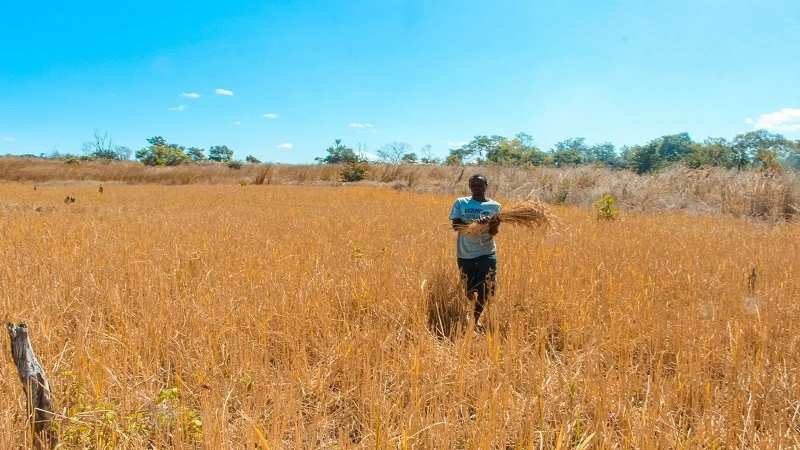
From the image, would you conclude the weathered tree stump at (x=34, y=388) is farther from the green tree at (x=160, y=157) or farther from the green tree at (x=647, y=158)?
the green tree at (x=647, y=158)

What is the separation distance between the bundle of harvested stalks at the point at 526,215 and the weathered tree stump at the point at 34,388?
8.93 feet

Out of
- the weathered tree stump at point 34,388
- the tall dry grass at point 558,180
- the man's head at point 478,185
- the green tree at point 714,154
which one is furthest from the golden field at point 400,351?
the green tree at point 714,154

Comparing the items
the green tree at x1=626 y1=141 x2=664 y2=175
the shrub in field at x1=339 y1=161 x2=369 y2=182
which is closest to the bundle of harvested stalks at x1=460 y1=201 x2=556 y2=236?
the shrub in field at x1=339 y1=161 x2=369 y2=182

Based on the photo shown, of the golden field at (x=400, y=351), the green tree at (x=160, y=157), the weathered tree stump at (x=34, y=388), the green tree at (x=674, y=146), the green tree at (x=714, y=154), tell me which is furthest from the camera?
the green tree at (x=674, y=146)

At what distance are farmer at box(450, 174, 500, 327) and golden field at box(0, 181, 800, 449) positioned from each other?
24cm

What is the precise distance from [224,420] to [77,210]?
12.3 metres

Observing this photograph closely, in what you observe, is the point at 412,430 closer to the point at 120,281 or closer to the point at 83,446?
the point at 83,446

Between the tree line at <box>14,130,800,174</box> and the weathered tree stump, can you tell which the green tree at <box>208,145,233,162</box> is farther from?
the weathered tree stump

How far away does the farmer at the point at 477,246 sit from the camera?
3436 millimetres

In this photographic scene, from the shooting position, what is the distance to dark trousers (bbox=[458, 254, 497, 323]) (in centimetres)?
345

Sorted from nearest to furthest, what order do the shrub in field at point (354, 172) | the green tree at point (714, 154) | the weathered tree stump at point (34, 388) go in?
1. the weathered tree stump at point (34, 388)
2. the shrub in field at point (354, 172)
3. the green tree at point (714, 154)

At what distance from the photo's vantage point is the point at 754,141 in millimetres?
39812

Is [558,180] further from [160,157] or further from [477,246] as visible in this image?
[160,157]

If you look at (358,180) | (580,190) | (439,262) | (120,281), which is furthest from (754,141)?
(120,281)
